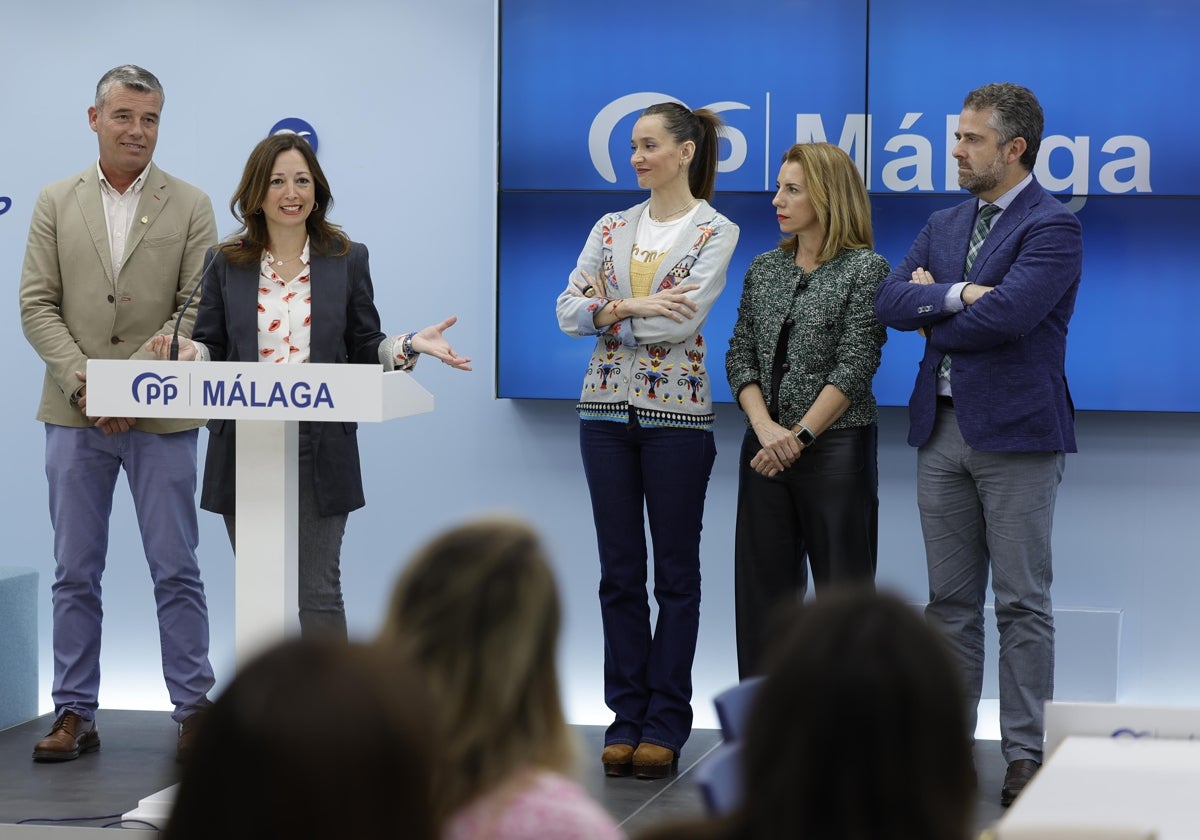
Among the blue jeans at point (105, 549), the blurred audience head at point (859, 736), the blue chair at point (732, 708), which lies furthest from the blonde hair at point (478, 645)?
the blue jeans at point (105, 549)

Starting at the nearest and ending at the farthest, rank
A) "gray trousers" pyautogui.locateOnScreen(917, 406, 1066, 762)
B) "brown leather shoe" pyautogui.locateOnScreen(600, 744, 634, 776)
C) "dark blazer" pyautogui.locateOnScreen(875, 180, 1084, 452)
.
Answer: "dark blazer" pyautogui.locateOnScreen(875, 180, 1084, 452), "gray trousers" pyautogui.locateOnScreen(917, 406, 1066, 762), "brown leather shoe" pyautogui.locateOnScreen(600, 744, 634, 776)

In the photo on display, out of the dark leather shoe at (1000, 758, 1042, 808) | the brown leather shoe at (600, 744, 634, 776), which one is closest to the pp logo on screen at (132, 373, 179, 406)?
the brown leather shoe at (600, 744, 634, 776)

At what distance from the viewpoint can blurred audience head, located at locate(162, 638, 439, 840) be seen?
0.89 m

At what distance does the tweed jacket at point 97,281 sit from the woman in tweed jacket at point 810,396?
1623mm

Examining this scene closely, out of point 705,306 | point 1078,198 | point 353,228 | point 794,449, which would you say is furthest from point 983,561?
point 353,228

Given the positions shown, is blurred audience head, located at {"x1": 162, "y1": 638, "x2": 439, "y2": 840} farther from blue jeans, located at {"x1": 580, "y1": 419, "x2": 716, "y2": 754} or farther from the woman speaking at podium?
blue jeans, located at {"x1": 580, "y1": 419, "x2": 716, "y2": 754}

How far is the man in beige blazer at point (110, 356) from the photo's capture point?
4.02m

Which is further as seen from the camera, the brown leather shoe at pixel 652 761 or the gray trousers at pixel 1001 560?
the brown leather shoe at pixel 652 761

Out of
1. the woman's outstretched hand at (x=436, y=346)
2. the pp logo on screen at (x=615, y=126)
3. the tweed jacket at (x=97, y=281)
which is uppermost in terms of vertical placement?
the pp logo on screen at (x=615, y=126)

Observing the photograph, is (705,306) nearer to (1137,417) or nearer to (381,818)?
(1137,417)

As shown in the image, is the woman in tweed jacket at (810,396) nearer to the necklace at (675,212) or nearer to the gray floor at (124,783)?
the necklace at (675,212)

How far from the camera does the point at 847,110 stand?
454cm

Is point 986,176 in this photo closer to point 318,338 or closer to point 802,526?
point 802,526

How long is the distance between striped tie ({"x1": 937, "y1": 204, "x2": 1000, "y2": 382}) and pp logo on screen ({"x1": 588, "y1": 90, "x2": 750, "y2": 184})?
39.7 inches
